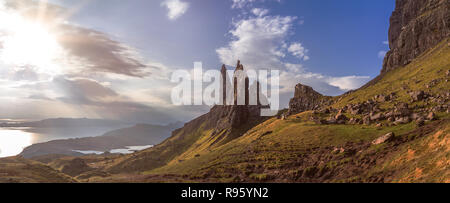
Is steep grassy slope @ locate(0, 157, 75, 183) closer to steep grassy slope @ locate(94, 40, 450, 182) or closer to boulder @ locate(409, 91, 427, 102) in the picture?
steep grassy slope @ locate(94, 40, 450, 182)

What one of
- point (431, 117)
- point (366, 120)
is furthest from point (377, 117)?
point (431, 117)

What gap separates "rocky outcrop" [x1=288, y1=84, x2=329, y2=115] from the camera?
571 feet

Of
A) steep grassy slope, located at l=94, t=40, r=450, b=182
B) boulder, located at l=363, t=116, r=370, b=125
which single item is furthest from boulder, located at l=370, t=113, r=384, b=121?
steep grassy slope, located at l=94, t=40, r=450, b=182

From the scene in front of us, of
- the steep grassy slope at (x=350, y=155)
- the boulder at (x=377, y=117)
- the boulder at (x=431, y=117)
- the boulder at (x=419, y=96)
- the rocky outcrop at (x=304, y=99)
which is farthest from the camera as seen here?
the rocky outcrop at (x=304, y=99)

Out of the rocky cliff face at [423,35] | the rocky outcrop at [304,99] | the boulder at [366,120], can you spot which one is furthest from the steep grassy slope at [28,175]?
the rocky cliff face at [423,35]

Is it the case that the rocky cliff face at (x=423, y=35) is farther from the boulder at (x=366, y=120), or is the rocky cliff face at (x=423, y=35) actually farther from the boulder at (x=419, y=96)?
the boulder at (x=366, y=120)

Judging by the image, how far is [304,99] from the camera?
18500 centimetres

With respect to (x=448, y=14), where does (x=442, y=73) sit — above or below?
below

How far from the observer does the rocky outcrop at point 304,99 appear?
17407 centimetres

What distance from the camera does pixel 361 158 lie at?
5469cm

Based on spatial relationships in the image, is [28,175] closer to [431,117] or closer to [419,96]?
[431,117]
